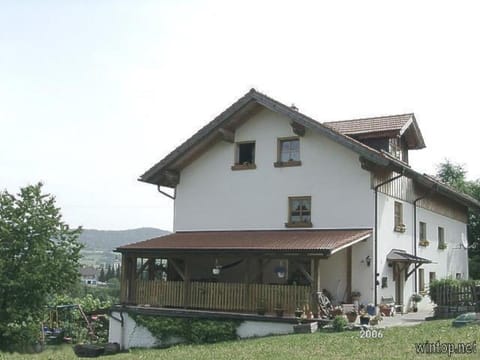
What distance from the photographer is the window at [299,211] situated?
22.1m

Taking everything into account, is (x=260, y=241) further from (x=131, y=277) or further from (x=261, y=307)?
(x=131, y=277)

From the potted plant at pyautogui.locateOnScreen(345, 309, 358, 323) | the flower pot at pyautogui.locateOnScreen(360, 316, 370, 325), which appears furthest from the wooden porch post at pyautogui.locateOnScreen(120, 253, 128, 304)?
the flower pot at pyautogui.locateOnScreen(360, 316, 370, 325)

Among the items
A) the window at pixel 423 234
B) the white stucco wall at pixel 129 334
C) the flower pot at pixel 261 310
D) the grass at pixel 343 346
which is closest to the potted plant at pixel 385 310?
the grass at pixel 343 346

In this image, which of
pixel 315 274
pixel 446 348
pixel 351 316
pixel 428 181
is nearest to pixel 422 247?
pixel 428 181

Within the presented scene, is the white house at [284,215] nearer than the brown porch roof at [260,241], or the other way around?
the brown porch roof at [260,241]

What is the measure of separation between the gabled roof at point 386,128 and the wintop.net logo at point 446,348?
11036 mm

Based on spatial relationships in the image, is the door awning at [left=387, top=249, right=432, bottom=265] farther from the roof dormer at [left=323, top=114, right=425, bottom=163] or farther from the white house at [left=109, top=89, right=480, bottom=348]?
the roof dormer at [left=323, top=114, right=425, bottom=163]

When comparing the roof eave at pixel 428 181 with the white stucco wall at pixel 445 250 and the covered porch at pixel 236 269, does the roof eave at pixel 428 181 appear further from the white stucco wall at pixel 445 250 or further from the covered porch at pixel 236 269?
the covered porch at pixel 236 269

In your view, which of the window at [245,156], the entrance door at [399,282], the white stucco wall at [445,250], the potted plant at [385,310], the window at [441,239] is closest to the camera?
the potted plant at [385,310]

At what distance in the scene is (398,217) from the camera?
23.2 m

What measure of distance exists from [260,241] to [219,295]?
7.12 feet

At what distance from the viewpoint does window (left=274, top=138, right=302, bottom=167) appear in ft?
74.4

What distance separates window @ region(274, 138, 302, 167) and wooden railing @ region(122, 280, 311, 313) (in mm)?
5001

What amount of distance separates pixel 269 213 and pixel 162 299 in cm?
487
